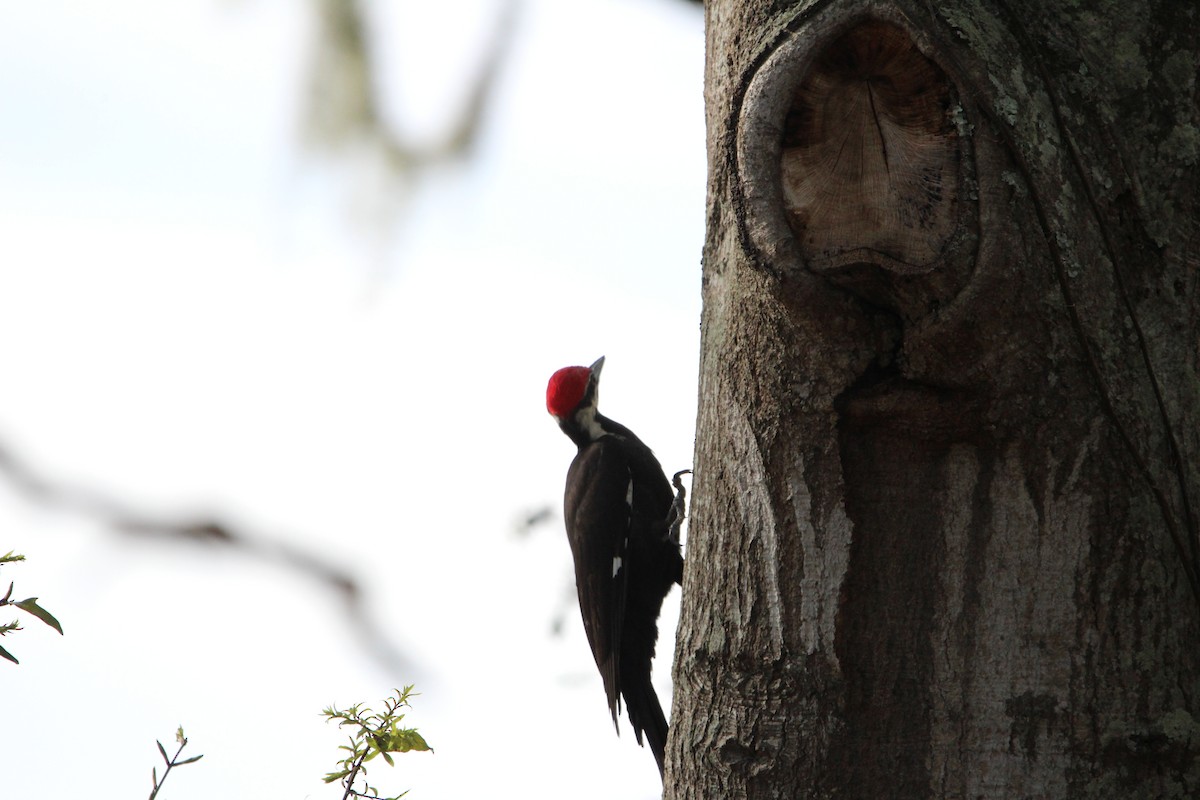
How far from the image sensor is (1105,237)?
1.37 metres

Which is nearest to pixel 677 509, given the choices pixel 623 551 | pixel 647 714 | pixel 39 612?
pixel 623 551

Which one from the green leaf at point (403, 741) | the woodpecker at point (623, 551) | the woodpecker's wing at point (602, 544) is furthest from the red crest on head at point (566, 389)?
the green leaf at point (403, 741)

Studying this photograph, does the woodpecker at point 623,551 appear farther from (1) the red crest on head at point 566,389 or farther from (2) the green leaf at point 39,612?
(2) the green leaf at point 39,612

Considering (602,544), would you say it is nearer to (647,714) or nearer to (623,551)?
(623,551)

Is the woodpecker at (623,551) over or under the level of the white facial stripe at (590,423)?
under

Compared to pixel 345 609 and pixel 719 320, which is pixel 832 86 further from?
pixel 345 609

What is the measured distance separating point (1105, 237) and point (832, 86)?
39 cm

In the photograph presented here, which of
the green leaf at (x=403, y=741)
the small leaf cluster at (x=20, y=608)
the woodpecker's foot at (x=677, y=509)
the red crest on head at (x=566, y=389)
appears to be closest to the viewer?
the small leaf cluster at (x=20, y=608)

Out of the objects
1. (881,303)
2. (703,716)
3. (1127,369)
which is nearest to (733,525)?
(703,716)

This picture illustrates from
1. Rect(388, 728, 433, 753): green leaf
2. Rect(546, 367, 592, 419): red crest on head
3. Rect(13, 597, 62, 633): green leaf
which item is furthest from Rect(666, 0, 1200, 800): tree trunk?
Rect(546, 367, 592, 419): red crest on head

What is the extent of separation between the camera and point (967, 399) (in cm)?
135

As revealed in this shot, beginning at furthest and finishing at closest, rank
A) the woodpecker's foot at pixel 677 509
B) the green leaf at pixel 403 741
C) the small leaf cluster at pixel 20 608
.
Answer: the woodpecker's foot at pixel 677 509 < the green leaf at pixel 403 741 < the small leaf cluster at pixel 20 608

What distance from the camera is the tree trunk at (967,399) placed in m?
1.32

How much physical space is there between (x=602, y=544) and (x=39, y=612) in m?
2.56
